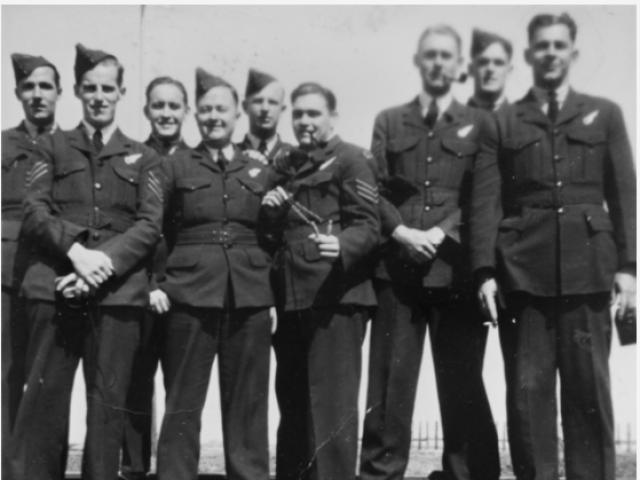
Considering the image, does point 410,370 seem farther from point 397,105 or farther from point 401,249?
point 397,105

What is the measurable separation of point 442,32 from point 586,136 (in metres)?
0.85

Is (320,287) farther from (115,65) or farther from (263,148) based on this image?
(115,65)

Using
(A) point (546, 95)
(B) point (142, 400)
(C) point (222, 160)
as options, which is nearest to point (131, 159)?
(C) point (222, 160)

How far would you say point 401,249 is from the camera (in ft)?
11.5

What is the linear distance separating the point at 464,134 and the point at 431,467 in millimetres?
2167

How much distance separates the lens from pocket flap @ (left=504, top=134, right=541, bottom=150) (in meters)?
3.47

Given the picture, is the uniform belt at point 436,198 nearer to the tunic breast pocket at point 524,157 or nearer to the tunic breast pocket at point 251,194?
the tunic breast pocket at point 524,157

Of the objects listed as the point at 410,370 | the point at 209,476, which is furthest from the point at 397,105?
the point at 209,476

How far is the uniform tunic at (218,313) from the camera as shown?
11.1 feet

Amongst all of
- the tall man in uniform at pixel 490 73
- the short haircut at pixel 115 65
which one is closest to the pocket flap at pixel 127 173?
the short haircut at pixel 115 65

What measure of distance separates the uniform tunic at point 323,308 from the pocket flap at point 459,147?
1.18 feet

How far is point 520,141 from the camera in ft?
11.5

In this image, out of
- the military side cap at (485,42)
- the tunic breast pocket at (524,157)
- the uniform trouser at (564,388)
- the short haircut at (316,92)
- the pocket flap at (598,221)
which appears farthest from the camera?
the military side cap at (485,42)

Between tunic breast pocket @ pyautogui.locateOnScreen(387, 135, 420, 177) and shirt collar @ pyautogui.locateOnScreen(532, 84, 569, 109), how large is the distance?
1.85 ft
